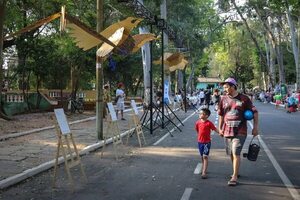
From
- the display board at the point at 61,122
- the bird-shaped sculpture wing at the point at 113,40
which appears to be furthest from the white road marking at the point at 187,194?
the bird-shaped sculpture wing at the point at 113,40

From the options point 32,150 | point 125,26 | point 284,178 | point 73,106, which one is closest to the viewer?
point 284,178

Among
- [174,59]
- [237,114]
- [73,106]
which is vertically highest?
[174,59]

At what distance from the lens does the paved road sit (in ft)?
26.0

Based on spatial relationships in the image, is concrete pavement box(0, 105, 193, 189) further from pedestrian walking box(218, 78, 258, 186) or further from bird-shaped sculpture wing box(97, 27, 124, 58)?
pedestrian walking box(218, 78, 258, 186)

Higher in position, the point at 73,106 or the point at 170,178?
the point at 73,106

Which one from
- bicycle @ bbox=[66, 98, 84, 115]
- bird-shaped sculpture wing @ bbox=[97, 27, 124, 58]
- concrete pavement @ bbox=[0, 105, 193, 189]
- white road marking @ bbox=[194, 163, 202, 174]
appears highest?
bird-shaped sculpture wing @ bbox=[97, 27, 124, 58]

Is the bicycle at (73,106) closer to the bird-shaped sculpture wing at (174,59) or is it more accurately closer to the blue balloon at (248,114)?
the bird-shaped sculpture wing at (174,59)

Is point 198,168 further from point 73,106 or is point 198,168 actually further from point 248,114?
point 73,106

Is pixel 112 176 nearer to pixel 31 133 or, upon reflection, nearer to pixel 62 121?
pixel 62 121

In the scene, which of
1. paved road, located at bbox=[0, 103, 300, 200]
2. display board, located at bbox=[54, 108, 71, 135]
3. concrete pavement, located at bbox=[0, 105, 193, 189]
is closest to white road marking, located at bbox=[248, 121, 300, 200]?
paved road, located at bbox=[0, 103, 300, 200]

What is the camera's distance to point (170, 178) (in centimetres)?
921

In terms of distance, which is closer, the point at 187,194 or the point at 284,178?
the point at 187,194

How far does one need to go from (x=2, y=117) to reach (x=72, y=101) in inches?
247

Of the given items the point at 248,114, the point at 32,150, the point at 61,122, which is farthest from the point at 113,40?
the point at 248,114
